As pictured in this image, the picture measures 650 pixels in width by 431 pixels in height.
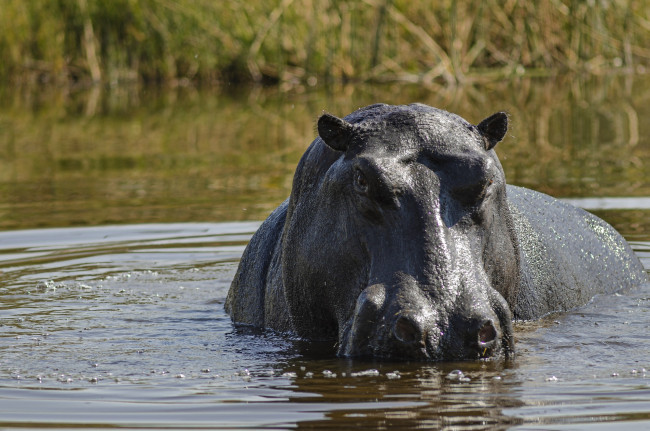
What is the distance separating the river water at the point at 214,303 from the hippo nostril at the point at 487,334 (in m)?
0.16

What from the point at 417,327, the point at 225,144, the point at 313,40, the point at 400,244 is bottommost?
the point at 417,327

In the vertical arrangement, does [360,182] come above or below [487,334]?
above

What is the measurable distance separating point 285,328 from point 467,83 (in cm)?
1823

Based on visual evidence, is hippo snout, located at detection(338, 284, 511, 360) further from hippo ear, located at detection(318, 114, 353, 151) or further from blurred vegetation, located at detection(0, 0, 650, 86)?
blurred vegetation, located at detection(0, 0, 650, 86)

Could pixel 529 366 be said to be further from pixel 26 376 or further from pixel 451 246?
pixel 26 376

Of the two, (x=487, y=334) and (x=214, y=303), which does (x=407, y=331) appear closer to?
(x=487, y=334)

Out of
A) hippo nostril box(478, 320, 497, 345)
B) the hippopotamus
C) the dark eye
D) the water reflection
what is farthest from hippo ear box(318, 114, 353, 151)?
hippo nostril box(478, 320, 497, 345)

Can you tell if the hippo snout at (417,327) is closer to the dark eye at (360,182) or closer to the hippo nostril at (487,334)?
the hippo nostril at (487,334)

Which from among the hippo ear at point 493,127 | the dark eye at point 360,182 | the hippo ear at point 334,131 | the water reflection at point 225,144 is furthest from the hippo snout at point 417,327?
the water reflection at point 225,144

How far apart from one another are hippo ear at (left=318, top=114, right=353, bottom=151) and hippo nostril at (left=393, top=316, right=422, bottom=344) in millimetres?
1107

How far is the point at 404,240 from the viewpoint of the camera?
5195 mm

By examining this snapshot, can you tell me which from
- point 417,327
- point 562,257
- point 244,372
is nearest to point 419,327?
point 417,327

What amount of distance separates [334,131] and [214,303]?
2.56 meters

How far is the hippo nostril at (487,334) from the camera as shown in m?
5.05
